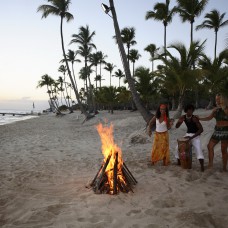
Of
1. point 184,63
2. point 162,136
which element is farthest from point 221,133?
point 184,63

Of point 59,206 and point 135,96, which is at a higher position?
point 135,96

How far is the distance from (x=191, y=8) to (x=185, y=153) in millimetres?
23140

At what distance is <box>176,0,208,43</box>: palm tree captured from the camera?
2422cm

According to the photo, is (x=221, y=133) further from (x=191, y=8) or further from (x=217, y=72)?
(x=191, y=8)

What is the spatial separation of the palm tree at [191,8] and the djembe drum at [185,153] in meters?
22.8

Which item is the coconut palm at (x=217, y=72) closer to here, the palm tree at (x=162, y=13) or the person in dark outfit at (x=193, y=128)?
the palm tree at (x=162, y=13)

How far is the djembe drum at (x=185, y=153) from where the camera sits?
5.68 m

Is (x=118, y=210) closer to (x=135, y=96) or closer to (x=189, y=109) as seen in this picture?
(x=189, y=109)

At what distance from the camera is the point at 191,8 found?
24.5m

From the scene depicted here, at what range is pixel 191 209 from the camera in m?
3.76

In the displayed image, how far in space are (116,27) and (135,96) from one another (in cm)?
385

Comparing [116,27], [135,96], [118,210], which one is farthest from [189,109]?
[116,27]

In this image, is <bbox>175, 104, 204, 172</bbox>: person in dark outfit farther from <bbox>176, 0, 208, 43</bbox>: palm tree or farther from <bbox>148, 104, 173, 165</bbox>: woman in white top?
<bbox>176, 0, 208, 43</bbox>: palm tree

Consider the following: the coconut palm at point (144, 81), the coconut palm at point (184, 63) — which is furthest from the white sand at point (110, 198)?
the coconut palm at point (144, 81)
